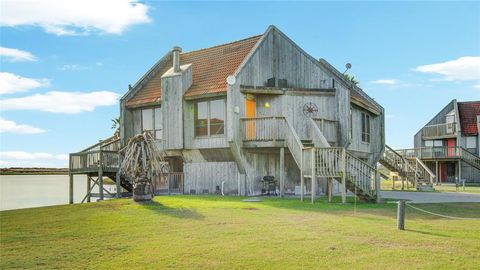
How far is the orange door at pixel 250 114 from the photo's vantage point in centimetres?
2315

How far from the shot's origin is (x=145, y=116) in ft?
91.2

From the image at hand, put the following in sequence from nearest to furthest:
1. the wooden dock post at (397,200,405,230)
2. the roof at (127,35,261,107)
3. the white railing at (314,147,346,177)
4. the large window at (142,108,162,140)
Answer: the wooden dock post at (397,200,405,230)
the white railing at (314,147,346,177)
the roof at (127,35,261,107)
the large window at (142,108,162,140)

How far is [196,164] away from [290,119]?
5.57m

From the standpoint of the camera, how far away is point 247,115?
945 inches

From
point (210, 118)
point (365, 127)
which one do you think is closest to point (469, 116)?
point (365, 127)

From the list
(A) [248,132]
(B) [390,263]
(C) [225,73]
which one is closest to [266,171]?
(A) [248,132]

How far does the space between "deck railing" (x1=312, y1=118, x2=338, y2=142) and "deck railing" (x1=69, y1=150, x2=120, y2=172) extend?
36.9ft

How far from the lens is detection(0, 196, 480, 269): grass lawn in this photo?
338 inches

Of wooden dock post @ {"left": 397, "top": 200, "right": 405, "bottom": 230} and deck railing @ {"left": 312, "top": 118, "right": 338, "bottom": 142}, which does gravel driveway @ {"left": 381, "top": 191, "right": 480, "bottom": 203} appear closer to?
deck railing @ {"left": 312, "top": 118, "right": 338, "bottom": 142}

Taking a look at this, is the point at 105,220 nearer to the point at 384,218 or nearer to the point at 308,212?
the point at 308,212

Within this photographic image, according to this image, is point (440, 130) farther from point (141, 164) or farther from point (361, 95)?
point (141, 164)

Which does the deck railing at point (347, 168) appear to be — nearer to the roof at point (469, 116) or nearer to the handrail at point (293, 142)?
the handrail at point (293, 142)

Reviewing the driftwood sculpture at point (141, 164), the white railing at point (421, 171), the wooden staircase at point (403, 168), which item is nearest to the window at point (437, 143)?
the white railing at point (421, 171)

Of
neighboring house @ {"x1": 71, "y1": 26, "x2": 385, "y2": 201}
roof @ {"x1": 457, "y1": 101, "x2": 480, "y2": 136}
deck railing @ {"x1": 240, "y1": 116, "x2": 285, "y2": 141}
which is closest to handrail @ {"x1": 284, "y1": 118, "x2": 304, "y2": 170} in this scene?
neighboring house @ {"x1": 71, "y1": 26, "x2": 385, "y2": 201}
